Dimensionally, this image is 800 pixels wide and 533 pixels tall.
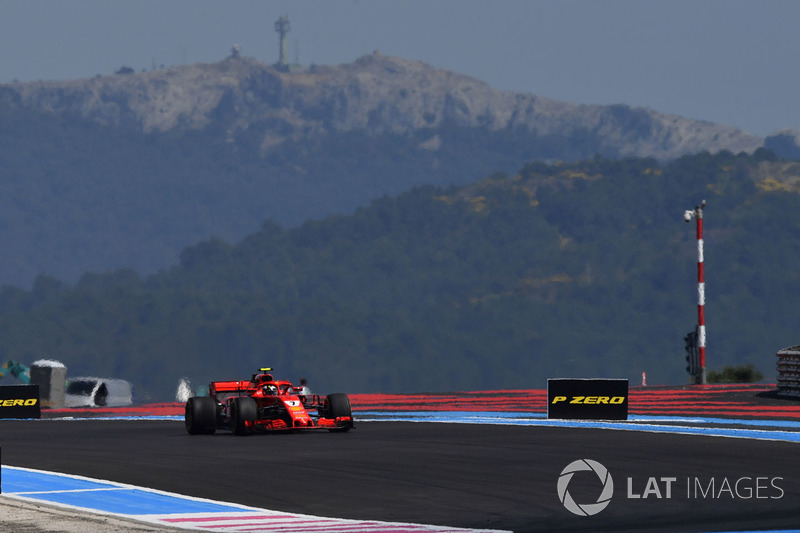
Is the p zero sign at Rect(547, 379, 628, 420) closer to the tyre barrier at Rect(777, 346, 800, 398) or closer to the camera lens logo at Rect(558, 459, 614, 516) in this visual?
the tyre barrier at Rect(777, 346, 800, 398)

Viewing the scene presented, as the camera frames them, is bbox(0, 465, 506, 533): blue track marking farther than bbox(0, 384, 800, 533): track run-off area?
No

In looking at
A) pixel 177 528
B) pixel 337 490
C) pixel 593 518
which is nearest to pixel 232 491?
pixel 337 490

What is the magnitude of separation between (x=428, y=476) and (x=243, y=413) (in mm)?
9273

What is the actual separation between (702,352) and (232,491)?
102 feet

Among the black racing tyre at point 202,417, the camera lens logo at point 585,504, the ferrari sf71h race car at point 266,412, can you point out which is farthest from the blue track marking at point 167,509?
the black racing tyre at point 202,417

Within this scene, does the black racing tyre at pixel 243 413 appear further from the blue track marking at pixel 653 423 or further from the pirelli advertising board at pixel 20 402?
the pirelli advertising board at pixel 20 402

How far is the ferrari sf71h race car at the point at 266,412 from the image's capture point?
85.3ft

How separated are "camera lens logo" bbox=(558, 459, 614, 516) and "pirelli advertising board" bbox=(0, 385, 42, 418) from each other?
22753mm

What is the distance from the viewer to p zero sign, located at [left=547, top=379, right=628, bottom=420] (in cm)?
3097

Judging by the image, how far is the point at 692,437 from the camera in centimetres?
2445

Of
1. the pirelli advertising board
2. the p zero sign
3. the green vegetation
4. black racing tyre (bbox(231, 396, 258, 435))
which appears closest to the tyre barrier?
the p zero sign

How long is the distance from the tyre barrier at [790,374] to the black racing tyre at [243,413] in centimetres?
1726

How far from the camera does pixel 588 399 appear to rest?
1228 inches

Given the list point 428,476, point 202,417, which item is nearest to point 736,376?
point 202,417
